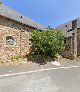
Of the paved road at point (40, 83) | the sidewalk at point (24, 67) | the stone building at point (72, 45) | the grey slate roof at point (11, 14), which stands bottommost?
the paved road at point (40, 83)

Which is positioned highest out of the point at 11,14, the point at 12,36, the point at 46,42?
the point at 11,14

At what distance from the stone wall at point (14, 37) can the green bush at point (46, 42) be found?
1.03 m

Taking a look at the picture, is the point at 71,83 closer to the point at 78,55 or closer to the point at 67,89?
the point at 67,89

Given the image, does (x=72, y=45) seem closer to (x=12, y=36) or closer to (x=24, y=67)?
(x=12, y=36)

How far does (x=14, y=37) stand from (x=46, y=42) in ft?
12.7

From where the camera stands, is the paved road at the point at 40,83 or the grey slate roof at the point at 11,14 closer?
the paved road at the point at 40,83

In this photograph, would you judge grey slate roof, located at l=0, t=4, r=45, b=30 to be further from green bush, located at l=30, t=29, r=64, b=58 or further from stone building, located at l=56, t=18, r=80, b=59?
stone building, located at l=56, t=18, r=80, b=59

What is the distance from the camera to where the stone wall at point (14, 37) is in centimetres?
2260

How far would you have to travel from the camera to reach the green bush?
23.8 meters

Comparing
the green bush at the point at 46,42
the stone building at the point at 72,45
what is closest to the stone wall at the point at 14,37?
the green bush at the point at 46,42

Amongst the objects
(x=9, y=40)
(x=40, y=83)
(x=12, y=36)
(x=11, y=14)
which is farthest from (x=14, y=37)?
(x=40, y=83)

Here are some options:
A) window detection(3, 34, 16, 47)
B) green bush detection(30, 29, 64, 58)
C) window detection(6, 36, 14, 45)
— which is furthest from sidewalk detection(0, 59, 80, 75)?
window detection(6, 36, 14, 45)

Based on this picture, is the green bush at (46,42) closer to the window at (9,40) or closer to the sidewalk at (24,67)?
the sidewalk at (24,67)

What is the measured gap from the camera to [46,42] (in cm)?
2366
